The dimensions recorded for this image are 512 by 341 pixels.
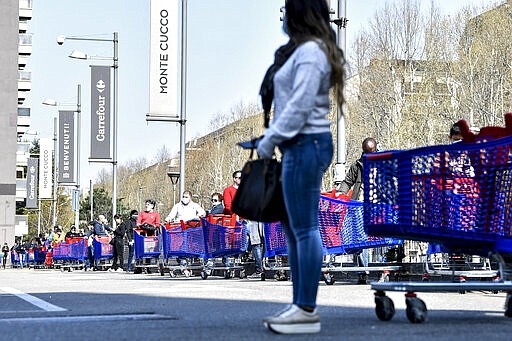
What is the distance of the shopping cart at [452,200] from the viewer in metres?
7.05

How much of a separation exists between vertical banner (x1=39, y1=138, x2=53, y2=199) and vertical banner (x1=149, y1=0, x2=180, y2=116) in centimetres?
5364

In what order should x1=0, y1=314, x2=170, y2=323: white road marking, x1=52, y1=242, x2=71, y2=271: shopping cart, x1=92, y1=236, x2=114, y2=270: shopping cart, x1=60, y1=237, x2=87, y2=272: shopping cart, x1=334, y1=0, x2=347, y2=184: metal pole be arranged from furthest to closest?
x1=52, y1=242, x2=71, y2=271: shopping cart < x1=60, y1=237, x2=87, y2=272: shopping cart < x1=92, y1=236, x2=114, y2=270: shopping cart < x1=334, y1=0, x2=347, y2=184: metal pole < x1=0, y1=314, x2=170, y2=323: white road marking

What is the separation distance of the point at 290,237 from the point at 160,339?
0.99 metres

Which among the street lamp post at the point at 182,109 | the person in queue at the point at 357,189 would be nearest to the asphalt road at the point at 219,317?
the person in queue at the point at 357,189

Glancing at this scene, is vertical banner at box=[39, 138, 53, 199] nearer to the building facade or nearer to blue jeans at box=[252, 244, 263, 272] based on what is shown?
the building facade

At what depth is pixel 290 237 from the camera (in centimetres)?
620

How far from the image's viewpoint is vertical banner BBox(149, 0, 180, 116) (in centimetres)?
2936

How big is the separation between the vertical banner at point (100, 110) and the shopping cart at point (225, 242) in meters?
23.1

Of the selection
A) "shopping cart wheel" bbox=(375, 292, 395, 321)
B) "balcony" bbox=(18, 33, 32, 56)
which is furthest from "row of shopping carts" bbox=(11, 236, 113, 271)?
"balcony" bbox=(18, 33, 32, 56)

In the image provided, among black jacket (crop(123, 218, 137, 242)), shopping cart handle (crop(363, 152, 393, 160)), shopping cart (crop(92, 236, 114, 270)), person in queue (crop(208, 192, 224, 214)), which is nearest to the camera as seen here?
shopping cart handle (crop(363, 152, 393, 160))

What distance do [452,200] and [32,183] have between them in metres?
85.7

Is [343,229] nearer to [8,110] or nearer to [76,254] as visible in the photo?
[76,254]

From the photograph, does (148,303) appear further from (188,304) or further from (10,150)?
(10,150)

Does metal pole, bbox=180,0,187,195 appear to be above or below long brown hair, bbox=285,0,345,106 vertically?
above
